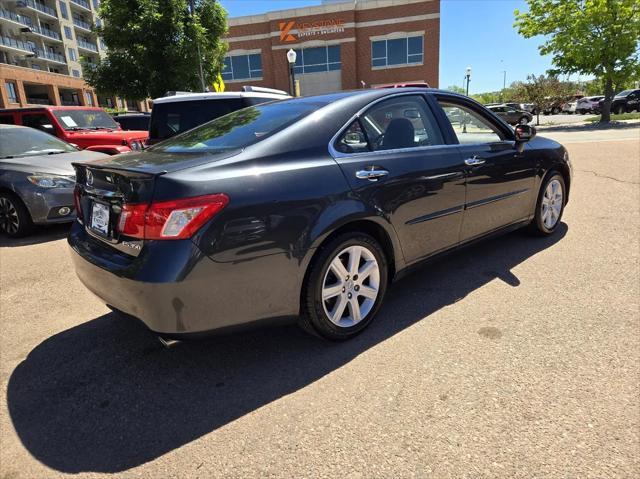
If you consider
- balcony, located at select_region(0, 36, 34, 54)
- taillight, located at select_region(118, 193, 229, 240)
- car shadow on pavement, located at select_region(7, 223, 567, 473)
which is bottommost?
car shadow on pavement, located at select_region(7, 223, 567, 473)

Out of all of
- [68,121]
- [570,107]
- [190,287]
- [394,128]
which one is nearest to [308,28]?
[570,107]

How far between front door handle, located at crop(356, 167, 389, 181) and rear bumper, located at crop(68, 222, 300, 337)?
2.49 feet

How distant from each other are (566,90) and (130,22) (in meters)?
29.2

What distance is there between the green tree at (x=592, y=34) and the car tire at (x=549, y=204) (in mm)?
22186

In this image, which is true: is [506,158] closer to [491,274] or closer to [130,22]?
[491,274]

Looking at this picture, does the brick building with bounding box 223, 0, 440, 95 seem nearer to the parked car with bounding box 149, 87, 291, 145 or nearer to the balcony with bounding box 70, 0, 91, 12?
the parked car with bounding box 149, 87, 291, 145

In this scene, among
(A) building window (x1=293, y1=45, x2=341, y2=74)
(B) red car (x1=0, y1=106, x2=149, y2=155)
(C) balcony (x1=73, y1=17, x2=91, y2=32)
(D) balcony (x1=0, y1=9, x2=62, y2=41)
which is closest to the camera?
(B) red car (x1=0, y1=106, x2=149, y2=155)

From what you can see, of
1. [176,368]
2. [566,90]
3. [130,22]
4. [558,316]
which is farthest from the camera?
[566,90]

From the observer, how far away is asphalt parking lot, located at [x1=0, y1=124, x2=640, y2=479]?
1987mm

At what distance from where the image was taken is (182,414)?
234 cm

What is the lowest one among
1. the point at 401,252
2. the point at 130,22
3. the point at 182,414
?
the point at 182,414

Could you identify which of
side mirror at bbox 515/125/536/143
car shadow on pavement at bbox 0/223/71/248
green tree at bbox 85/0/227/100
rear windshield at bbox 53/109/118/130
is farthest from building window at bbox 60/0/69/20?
side mirror at bbox 515/125/536/143

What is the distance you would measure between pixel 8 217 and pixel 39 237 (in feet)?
1.50

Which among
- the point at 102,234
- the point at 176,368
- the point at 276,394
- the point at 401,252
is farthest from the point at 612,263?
the point at 102,234
